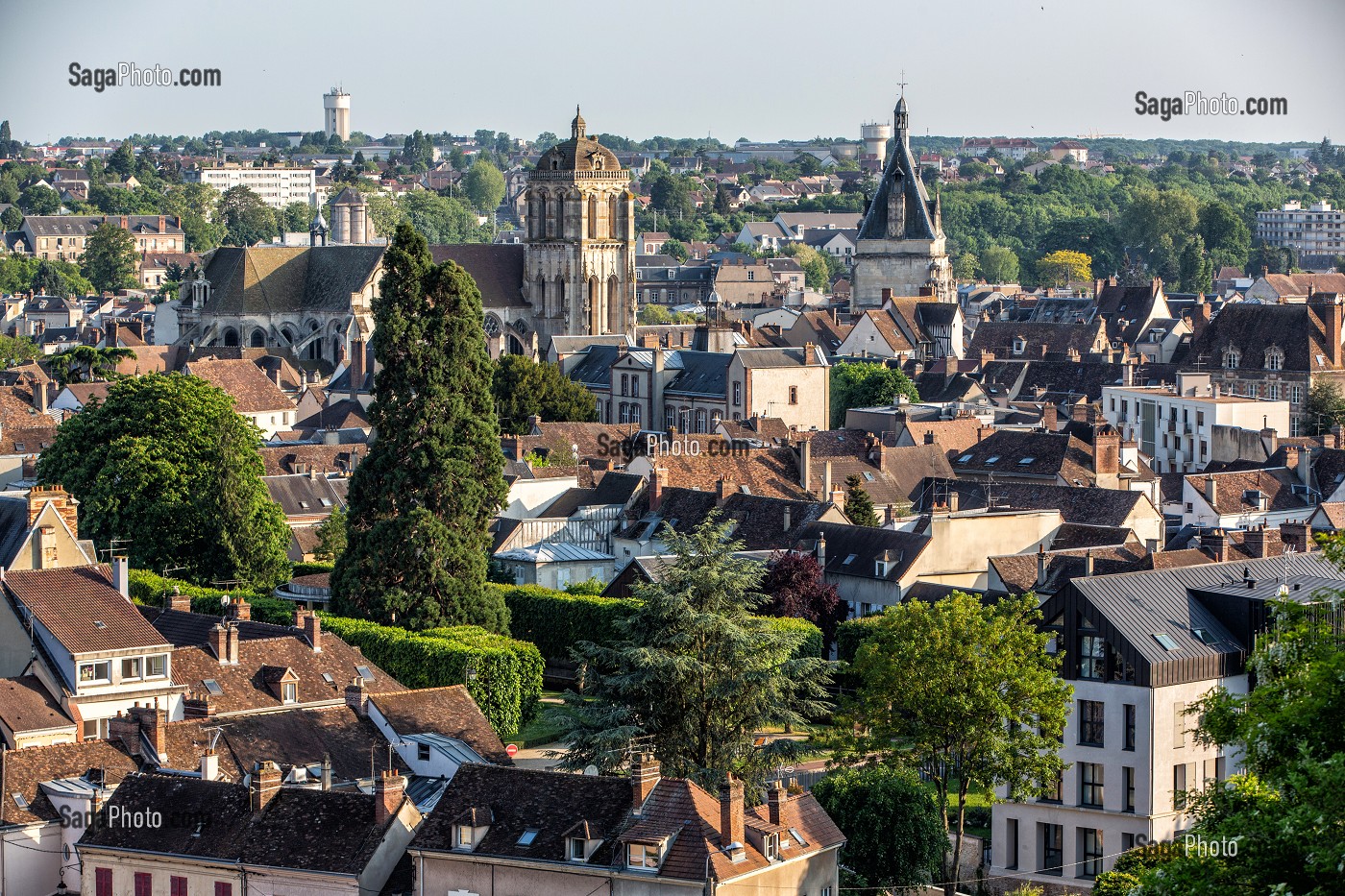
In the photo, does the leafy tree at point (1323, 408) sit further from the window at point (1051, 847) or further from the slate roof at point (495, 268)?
the window at point (1051, 847)

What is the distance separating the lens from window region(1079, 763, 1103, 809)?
4297 cm

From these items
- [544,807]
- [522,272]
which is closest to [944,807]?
[544,807]

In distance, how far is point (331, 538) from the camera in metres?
69.2

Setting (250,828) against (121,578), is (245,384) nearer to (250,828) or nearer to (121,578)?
(121,578)

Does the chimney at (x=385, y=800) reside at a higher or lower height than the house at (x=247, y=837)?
higher

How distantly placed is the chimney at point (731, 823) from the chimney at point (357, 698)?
1191 centimetres

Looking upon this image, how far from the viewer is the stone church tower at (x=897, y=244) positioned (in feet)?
516

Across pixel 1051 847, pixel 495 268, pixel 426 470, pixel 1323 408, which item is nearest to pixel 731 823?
pixel 1051 847

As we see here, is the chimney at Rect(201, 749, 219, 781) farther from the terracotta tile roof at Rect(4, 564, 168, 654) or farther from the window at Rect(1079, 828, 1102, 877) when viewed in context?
the window at Rect(1079, 828, 1102, 877)

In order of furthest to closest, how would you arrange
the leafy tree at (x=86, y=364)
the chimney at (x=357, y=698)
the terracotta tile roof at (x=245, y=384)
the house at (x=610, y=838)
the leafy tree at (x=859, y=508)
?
the terracotta tile roof at (x=245, y=384) → the leafy tree at (x=86, y=364) → the leafy tree at (x=859, y=508) → the chimney at (x=357, y=698) → the house at (x=610, y=838)

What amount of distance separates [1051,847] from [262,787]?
599 inches

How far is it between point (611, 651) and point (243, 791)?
8408mm

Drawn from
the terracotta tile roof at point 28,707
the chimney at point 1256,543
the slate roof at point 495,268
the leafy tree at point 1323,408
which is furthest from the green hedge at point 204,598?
the slate roof at point 495,268

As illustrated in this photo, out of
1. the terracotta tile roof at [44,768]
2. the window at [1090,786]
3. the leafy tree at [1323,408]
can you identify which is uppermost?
the terracotta tile roof at [44,768]
